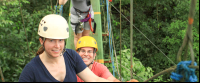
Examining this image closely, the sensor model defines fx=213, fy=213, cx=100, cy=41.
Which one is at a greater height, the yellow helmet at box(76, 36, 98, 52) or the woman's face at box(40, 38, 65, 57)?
the woman's face at box(40, 38, 65, 57)

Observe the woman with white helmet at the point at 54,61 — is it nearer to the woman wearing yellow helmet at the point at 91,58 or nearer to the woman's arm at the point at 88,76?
the woman's arm at the point at 88,76

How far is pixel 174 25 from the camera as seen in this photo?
186 inches

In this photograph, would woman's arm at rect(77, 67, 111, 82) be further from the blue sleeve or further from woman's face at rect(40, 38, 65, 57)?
the blue sleeve

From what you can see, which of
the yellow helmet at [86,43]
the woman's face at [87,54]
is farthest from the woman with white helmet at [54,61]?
the yellow helmet at [86,43]

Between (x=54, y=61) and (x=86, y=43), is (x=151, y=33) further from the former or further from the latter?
(x=54, y=61)

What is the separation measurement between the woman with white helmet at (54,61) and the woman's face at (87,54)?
0.61 meters

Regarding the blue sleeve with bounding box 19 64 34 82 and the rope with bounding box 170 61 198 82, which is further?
the blue sleeve with bounding box 19 64 34 82

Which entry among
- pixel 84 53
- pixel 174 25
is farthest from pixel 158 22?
pixel 84 53

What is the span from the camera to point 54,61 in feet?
4.06

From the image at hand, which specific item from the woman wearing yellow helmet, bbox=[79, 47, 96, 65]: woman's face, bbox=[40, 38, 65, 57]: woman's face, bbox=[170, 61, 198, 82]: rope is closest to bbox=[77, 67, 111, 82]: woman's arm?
bbox=[40, 38, 65, 57]: woman's face

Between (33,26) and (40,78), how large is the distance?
10.1 ft

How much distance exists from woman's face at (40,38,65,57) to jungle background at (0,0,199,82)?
1.73 metres

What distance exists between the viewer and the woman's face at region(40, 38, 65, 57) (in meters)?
1.19

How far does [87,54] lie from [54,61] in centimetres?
76
